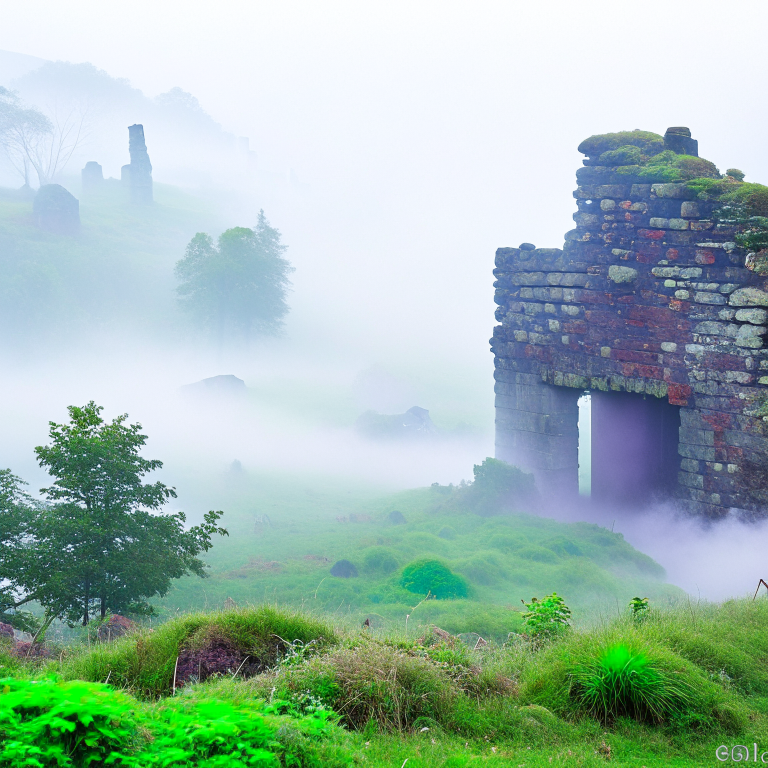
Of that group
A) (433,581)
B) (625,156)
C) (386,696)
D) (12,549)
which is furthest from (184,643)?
(625,156)

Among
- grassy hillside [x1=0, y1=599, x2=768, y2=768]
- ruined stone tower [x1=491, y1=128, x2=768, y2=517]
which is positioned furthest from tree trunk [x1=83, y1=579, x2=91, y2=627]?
ruined stone tower [x1=491, y1=128, x2=768, y2=517]

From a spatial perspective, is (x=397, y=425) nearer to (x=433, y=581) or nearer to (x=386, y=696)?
(x=433, y=581)

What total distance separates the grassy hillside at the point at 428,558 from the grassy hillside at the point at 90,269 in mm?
26612

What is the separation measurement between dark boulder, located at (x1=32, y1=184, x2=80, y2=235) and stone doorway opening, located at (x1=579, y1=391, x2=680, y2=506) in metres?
38.7

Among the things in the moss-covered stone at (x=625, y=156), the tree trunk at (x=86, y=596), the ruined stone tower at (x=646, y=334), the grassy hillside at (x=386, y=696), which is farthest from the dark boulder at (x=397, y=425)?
the grassy hillside at (x=386, y=696)

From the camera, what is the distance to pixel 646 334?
12.3 meters

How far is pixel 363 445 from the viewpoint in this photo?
26.6 meters

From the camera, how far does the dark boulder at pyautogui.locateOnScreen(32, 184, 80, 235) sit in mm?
43312

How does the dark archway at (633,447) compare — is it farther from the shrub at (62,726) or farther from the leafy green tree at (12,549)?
the shrub at (62,726)

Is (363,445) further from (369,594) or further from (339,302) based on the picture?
(339,302)

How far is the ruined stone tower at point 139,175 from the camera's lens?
5194 centimetres

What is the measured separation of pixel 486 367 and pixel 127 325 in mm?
21658

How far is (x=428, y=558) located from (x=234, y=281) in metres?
30.2

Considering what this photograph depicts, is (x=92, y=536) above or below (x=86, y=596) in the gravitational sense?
above
